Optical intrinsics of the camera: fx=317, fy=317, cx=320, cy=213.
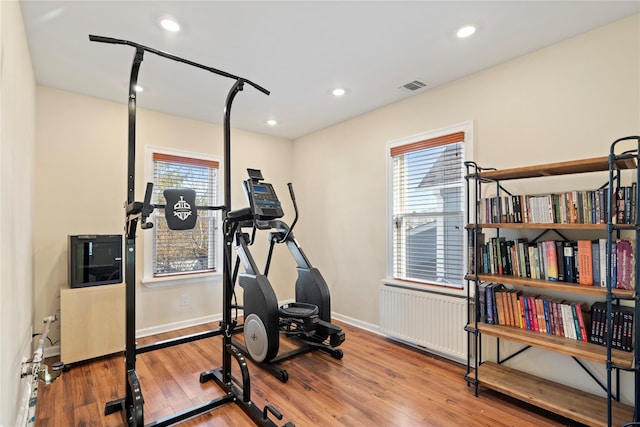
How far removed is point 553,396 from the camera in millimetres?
2133

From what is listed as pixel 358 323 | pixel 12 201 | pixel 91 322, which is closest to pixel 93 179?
pixel 91 322

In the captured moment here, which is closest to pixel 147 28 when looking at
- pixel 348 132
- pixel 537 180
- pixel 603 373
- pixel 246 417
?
pixel 348 132

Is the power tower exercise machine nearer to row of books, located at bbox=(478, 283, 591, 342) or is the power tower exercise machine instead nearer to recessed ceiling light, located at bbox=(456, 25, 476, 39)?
recessed ceiling light, located at bbox=(456, 25, 476, 39)

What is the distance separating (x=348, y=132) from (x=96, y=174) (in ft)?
9.54

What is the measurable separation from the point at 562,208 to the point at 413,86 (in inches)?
67.5

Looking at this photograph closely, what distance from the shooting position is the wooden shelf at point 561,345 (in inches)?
72.6

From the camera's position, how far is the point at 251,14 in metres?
2.05

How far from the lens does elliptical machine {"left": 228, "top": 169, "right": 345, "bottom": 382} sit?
8.51 feet

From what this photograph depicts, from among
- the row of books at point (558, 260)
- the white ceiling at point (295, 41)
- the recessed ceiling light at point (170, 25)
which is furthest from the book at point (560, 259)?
the recessed ceiling light at point (170, 25)

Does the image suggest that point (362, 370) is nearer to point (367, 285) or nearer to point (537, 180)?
point (367, 285)

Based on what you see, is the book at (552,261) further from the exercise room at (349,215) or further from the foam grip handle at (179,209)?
the foam grip handle at (179,209)

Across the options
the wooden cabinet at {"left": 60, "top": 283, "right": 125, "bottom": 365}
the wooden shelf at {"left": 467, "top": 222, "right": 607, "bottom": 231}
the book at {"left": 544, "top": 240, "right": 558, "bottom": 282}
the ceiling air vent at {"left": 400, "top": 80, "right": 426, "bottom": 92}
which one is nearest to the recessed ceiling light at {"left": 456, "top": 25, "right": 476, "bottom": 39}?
the ceiling air vent at {"left": 400, "top": 80, "right": 426, "bottom": 92}

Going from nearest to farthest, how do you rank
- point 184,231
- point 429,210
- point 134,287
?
point 134,287, point 429,210, point 184,231

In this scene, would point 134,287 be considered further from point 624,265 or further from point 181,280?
point 624,265
